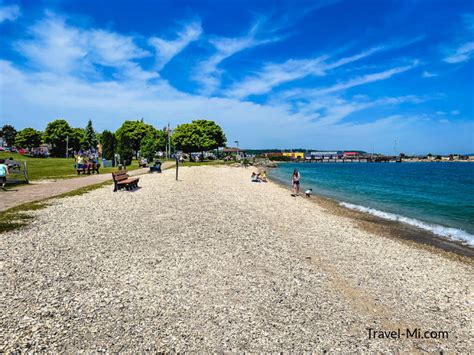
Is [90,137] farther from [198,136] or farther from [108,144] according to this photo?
[108,144]

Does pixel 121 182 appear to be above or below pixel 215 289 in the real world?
above

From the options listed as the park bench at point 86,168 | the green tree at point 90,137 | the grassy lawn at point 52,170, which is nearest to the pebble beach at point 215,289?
the grassy lawn at point 52,170

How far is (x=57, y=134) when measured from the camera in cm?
7831

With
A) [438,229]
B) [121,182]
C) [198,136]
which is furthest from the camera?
[198,136]

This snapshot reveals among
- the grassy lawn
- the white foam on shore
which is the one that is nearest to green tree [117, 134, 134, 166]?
the grassy lawn

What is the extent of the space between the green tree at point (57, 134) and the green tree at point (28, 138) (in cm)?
1778

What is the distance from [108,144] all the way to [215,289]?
133 feet

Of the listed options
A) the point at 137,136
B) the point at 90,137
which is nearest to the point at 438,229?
the point at 137,136

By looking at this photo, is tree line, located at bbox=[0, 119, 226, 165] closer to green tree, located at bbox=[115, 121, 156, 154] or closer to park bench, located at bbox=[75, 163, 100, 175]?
green tree, located at bbox=[115, 121, 156, 154]

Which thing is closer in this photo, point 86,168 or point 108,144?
point 86,168

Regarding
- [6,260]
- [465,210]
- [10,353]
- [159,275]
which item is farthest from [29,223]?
[465,210]

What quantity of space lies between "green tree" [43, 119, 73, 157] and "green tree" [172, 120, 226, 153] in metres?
29.7

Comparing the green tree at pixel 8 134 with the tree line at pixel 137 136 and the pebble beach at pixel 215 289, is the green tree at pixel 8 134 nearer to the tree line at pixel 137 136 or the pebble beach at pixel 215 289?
the tree line at pixel 137 136

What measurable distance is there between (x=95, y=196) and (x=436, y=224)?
20.1m
